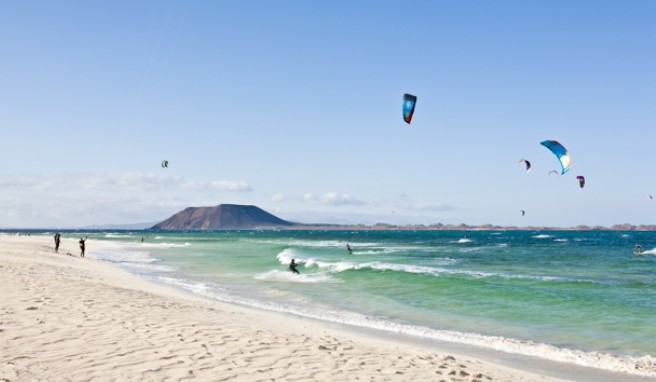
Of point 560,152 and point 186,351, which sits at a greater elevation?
point 560,152

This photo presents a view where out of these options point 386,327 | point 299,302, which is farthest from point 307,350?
point 299,302

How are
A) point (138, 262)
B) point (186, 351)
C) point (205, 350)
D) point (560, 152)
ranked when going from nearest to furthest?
point (186, 351)
point (205, 350)
point (560, 152)
point (138, 262)

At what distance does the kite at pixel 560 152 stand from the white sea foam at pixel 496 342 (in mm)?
12800

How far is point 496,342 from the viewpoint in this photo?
1141cm

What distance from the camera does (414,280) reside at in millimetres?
23797

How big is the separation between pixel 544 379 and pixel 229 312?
785 cm

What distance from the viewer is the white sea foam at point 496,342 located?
380 inches

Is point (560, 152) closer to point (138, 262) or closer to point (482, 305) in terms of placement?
point (482, 305)

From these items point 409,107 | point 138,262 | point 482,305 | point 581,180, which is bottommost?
point 482,305

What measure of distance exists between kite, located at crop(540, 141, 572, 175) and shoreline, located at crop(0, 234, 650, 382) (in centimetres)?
1442

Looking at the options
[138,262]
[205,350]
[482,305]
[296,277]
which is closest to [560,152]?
[482,305]

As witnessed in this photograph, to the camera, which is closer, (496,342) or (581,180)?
(496,342)

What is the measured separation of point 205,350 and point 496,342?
678 centimetres

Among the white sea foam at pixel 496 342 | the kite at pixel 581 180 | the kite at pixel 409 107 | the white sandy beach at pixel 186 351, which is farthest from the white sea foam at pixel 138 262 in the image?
the kite at pixel 581 180
